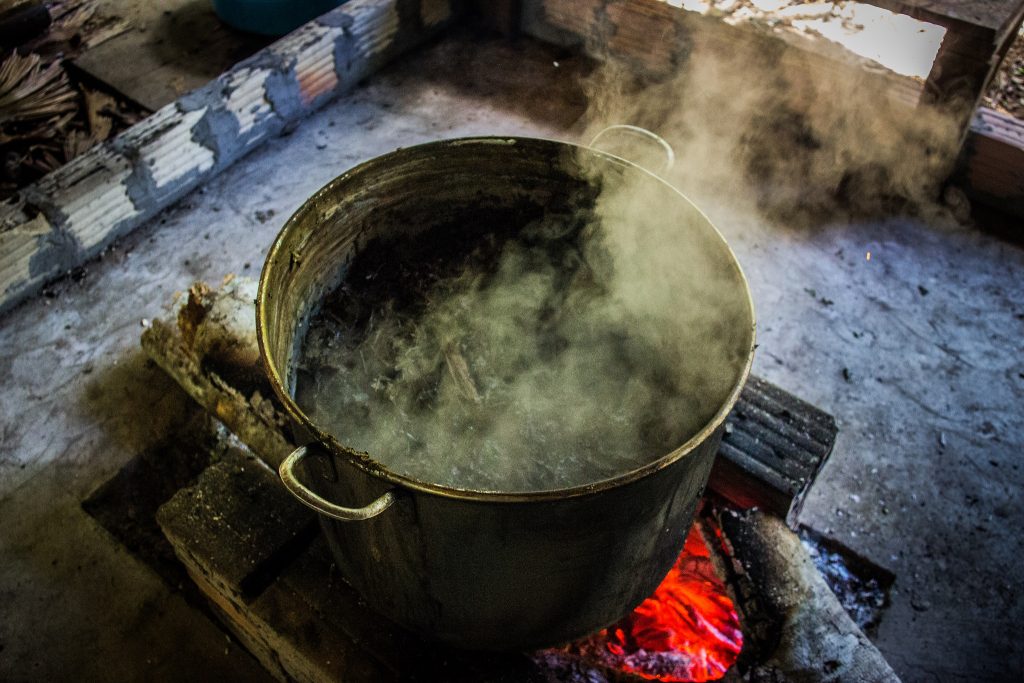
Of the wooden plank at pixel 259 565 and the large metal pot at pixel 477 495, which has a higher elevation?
the large metal pot at pixel 477 495

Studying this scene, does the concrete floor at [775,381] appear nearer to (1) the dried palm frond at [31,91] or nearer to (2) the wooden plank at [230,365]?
(2) the wooden plank at [230,365]

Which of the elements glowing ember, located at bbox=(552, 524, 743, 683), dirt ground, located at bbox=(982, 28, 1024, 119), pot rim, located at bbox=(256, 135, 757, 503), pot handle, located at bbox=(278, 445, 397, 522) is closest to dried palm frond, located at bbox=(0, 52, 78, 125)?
pot rim, located at bbox=(256, 135, 757, 503)

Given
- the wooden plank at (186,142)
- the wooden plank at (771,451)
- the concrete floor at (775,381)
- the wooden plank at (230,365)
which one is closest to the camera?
the wooden plank at (771,451)

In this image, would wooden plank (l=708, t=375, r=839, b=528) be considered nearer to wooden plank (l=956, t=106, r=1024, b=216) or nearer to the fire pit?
the fire pit

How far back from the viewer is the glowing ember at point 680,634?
2244 millimetres

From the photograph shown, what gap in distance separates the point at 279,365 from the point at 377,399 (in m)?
0.51

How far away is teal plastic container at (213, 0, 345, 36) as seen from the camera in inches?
197

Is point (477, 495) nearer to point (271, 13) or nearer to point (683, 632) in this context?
point (683, 632)

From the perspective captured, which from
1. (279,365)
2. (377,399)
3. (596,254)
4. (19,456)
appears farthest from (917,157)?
(19,456)

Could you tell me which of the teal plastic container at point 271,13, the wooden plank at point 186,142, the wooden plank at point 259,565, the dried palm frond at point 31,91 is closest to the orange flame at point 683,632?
the wooden plank at point 259,565

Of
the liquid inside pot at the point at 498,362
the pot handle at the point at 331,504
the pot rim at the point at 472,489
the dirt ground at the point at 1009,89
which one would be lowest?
the liquid inside pot at the point at 498,362

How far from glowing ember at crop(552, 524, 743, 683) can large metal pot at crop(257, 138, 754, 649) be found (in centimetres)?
44

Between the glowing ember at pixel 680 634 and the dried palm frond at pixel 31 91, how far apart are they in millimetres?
4730

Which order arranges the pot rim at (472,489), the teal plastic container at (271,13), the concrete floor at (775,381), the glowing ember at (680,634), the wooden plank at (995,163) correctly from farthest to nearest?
the teal plastic container at (271,13) → the wooden plank at (995,163) → the concrete floor at (775,381) → the glowing ember at (680,634) → the pot rim at (472,489)
